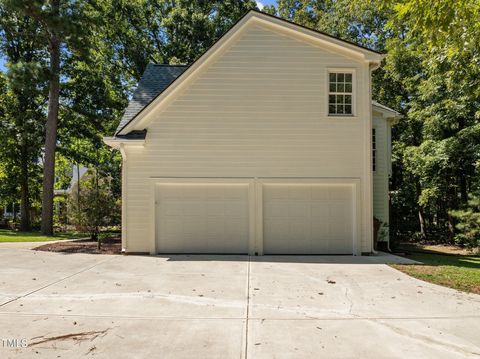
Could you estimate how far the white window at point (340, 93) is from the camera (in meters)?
12.2

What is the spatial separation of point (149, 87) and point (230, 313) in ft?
35.1

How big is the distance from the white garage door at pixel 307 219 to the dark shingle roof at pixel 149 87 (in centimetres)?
514

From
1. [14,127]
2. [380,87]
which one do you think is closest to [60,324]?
[14,127]

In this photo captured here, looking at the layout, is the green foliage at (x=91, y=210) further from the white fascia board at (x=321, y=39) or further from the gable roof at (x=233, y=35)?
the white fascia board at (x=321, y=39)

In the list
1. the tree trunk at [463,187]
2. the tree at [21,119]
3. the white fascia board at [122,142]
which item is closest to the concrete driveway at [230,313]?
the white fascia board at [122,142]

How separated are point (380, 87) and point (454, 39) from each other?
52.4 feet

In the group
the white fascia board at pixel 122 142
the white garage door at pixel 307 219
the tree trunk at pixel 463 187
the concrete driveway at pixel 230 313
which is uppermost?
the white fascia board at pixel 122 142

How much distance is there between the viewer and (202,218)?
12.0 meters

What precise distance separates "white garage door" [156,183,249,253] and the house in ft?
0.10

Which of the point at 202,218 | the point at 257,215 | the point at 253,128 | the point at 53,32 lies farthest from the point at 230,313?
the point at 53,32

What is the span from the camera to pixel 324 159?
1196 cm

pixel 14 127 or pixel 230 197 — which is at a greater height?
pixel 14 127

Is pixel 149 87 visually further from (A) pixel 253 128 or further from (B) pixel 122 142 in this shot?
(A) pixel 253 128

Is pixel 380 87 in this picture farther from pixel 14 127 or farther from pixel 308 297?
pixel 14 127
